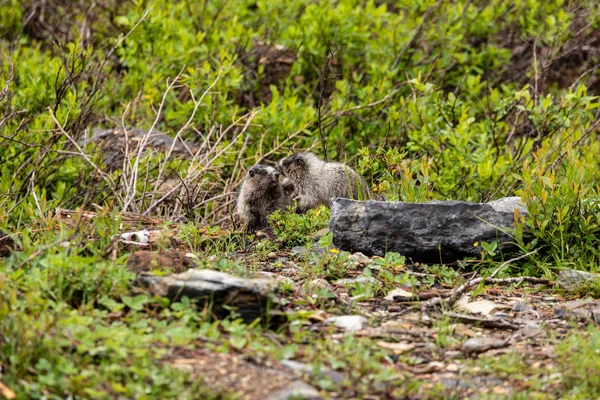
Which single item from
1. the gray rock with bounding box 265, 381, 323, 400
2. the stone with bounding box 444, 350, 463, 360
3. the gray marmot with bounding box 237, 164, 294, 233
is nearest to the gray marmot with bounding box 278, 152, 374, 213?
the gray marmot with bounding box 237, 164, 294, 233

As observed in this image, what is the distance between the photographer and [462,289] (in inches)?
226

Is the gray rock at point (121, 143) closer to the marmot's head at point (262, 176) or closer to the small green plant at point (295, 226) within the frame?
the marmot's head at point (262, 176)

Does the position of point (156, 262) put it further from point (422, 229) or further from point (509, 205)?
point (509, 205)

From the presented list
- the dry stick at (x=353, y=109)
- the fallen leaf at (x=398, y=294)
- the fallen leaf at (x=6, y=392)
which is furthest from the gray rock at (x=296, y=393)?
the dry stick at (x=353, y=109)

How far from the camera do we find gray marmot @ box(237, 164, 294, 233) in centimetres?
814

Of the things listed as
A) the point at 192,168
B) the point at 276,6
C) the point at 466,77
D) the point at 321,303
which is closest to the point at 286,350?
the point at 321,303

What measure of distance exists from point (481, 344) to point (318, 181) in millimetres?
3589

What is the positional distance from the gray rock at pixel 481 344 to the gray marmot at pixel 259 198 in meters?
3.37

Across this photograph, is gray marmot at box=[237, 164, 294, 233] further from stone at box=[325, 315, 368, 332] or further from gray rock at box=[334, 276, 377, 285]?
stone at box=[325, 315, 368, 332]

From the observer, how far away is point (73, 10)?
1416 centimetres

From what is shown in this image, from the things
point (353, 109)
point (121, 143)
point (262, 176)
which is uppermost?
point (353, 109)

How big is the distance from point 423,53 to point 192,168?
4857mm

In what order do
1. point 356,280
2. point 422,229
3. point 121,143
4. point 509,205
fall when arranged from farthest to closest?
1. point 121,143
2. point 509,205
3. point 422,229
4. point 356,280

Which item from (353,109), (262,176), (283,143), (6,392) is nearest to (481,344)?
(6,392)
